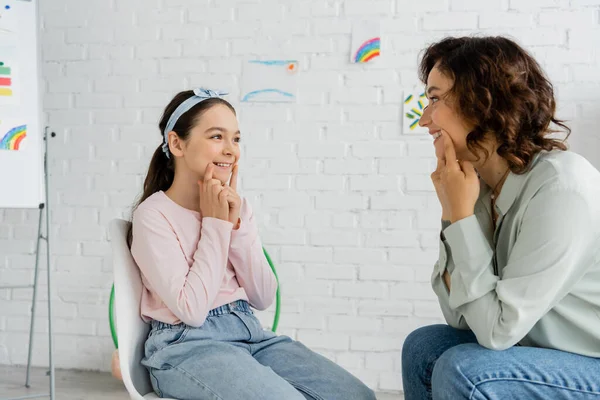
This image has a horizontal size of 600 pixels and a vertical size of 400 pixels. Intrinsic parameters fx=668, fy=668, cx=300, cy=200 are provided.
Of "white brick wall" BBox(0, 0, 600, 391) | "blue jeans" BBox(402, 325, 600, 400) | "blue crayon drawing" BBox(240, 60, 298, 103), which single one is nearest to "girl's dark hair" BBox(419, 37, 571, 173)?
"blue jeans" BBox(402, 325, 600, 400)

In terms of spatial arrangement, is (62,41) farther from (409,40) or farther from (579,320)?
(579,320)

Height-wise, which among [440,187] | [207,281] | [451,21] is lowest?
[207,281]

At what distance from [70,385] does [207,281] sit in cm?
168

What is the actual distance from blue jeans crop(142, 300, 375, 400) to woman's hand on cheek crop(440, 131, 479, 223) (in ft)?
1.52

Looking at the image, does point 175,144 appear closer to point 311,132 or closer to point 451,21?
point 311,132

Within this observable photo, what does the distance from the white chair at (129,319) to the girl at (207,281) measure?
3cm

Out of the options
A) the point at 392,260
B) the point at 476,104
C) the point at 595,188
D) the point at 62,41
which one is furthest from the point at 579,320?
the point at 62,41

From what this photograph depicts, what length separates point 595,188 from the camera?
1.26 metres

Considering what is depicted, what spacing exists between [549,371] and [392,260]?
1602 mm

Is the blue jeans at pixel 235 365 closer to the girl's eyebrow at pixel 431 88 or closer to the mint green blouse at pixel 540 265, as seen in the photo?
the mint green blouse at pixel 540 265

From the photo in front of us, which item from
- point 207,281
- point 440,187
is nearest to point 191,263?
point 207,281

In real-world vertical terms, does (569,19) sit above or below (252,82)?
above

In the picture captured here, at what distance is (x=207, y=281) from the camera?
151 cm

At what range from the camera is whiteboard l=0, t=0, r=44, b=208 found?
8.51 ft
